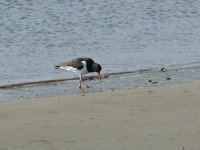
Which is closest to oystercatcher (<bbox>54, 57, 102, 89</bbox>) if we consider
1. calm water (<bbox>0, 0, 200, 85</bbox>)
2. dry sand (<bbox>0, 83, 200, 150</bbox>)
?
calm water (<bbox>0, 0, 200, 85</bbox>)

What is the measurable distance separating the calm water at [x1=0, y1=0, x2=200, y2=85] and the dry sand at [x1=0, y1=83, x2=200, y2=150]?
3.01 metres

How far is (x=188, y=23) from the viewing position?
20.5 metres

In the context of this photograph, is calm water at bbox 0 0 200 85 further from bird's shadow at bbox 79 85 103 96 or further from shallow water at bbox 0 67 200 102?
bird's shadow at bbox 79 85 103 96

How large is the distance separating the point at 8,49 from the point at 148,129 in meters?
8.21

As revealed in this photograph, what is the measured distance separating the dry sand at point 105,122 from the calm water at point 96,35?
301cm

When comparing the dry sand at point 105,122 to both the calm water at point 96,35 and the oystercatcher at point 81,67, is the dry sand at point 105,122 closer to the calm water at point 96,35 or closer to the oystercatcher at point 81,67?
the oystercatcher at point 81,67

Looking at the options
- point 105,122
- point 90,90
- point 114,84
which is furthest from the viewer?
point 114,84

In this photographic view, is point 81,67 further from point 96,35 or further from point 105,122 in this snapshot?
point 96,35

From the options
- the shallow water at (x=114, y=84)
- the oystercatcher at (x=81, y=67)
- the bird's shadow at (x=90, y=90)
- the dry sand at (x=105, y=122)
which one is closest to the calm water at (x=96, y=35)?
the oystercatcher at (x=81, y=67)

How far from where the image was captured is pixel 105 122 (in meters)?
7.63

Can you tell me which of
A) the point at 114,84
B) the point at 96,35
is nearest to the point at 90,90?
the point at 114,84

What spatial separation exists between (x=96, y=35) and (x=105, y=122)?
32.9 feet

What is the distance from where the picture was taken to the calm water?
1369 centimetres

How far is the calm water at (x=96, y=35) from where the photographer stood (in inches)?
539
